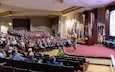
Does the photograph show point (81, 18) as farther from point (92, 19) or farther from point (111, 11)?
point (111, 11)

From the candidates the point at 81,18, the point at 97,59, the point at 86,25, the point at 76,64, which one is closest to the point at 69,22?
the point at 81,18

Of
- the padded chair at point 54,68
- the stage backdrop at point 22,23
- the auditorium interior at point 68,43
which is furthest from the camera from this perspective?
the stage backdrop at point 22,23

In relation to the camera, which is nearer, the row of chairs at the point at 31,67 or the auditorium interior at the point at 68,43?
the row of chairs at the point at 31,67

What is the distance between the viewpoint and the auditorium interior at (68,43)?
18.9ft

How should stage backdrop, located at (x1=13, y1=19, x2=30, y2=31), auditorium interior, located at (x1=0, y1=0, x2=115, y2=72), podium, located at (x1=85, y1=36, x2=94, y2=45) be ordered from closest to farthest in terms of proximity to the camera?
auditorium interior, located at (x1=0, y1=0, x2=115, y2=72) < podium, located at (x1=85, y1=36, x2=94, y2=45) < stage backdrop, located at (x1=13, y1=19, x2=30, y2=31)

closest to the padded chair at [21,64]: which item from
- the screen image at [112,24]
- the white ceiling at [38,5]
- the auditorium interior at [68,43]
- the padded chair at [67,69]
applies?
the auditorium interior at [68,43]

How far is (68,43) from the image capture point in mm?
14672

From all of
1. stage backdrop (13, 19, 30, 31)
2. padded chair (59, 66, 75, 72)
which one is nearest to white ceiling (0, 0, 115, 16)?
padded chair (59, 66, 75, 72)

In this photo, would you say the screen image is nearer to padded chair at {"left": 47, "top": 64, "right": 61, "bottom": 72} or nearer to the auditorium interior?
the auditorium interior

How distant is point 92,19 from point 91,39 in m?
2.21

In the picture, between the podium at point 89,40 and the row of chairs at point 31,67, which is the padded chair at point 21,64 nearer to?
the row of chairs at point 31,67

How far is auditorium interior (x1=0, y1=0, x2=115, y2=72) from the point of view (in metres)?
5.76

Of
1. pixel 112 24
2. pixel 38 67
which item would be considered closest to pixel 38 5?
pixel 112 24

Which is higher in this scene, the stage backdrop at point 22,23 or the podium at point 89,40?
the stage backdrop at point 22,23
